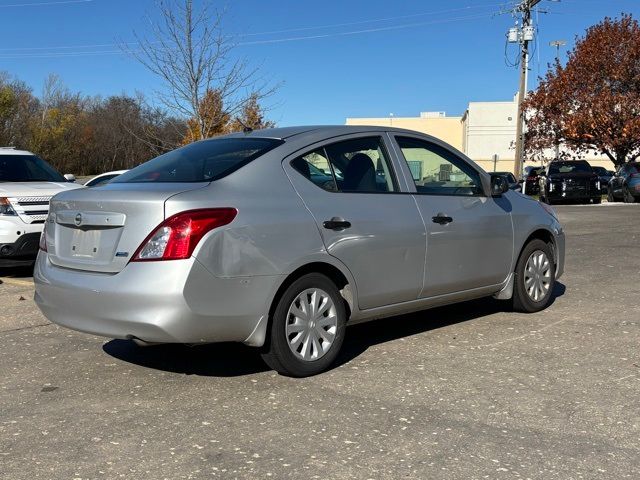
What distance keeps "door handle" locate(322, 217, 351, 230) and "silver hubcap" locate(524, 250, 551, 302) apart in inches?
93.5

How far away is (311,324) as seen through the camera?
467 centimetres

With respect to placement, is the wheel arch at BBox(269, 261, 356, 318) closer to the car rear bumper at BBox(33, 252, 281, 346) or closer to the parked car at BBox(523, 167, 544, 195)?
the car rear bumper at BBox(33, 252, 281, 346)

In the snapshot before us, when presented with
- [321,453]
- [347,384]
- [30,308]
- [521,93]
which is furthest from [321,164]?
[521,93]

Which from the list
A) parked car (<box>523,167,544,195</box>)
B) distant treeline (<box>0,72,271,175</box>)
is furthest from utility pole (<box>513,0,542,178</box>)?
distant treeline (<box>0,72,271,175</box>)

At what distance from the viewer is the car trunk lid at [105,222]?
13.7 ft

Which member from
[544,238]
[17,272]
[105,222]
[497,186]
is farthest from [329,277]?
[17,272]

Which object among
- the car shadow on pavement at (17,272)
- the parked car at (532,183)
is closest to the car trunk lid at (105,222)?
the car shadow on pavement at (17,272)

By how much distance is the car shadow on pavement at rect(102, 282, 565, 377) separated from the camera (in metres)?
4.97

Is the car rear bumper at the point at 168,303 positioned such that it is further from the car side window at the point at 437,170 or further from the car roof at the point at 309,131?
the car side window at the point at 437,170

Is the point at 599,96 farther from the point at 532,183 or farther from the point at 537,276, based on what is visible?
Result: the point at 537,276

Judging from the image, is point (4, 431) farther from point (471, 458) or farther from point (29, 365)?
point (471, 458)

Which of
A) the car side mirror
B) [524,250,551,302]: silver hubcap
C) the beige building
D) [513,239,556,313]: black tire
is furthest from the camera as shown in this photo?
the beige building

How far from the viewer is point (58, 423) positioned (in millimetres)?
3934

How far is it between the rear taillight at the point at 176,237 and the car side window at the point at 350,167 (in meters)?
0.93
